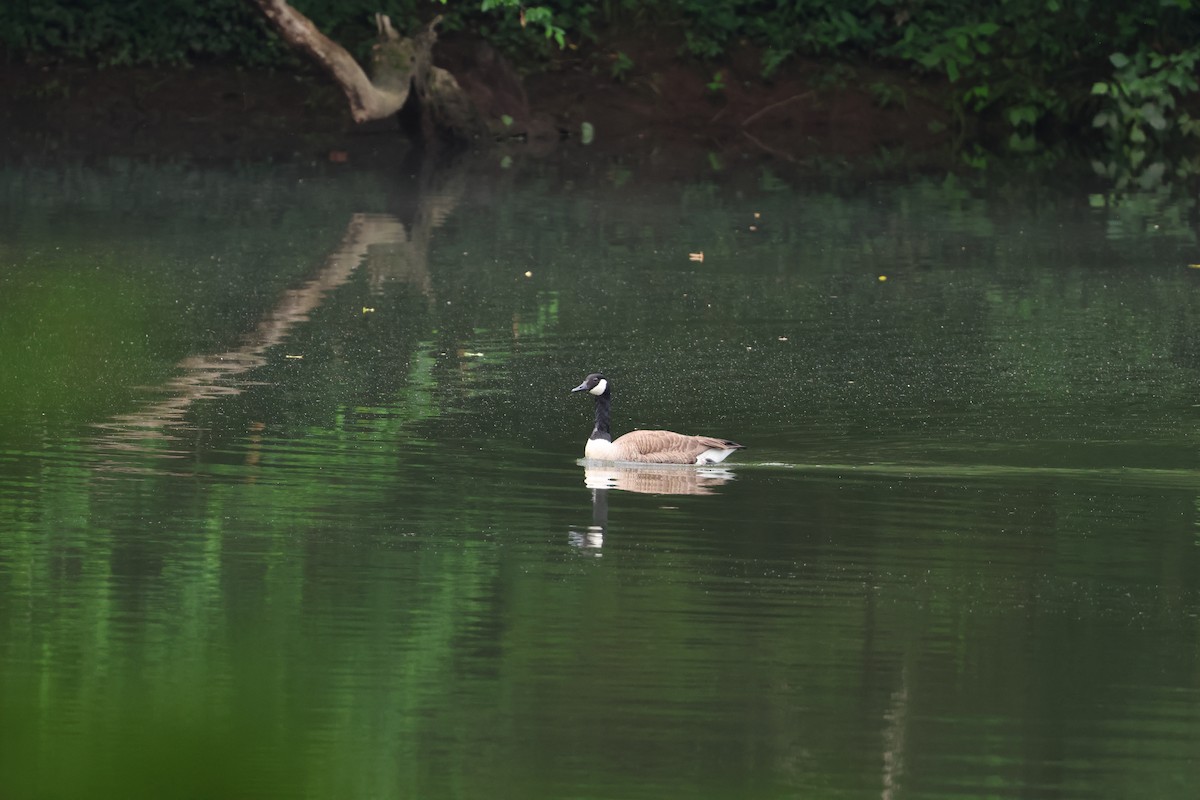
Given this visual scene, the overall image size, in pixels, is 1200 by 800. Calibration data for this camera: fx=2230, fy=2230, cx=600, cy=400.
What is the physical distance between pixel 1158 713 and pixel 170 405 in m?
7.19

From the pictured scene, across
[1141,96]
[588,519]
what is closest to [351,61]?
[1141,96]

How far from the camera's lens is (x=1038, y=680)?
6984mm

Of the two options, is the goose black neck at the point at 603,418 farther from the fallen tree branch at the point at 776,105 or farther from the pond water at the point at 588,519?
the fallen tree branch at the point at 776,105

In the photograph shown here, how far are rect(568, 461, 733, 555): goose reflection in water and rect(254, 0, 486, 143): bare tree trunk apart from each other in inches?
731

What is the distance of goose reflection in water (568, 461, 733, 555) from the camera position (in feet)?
34.4

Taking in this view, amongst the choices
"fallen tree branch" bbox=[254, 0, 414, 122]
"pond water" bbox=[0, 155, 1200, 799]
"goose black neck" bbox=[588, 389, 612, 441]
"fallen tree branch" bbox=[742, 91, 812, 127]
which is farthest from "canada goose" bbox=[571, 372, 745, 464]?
"fallen tree branch" bbox=[742, 91, 812, 127]

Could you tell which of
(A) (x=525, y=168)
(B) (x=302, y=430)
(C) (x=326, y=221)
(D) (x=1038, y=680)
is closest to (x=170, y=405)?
(B) (x=302, y=430)

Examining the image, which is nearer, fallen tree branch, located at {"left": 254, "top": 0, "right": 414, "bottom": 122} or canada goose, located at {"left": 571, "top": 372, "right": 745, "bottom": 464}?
canada goose, located at {"left": 571, "top": 372, "right": 745, "bottom": 464}

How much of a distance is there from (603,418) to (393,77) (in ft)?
63.6

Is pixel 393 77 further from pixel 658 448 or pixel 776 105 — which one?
pixel 658 448

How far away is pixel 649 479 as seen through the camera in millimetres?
10875

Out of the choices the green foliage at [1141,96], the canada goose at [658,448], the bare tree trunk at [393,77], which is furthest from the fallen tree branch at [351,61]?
the canada goose at [658,448]

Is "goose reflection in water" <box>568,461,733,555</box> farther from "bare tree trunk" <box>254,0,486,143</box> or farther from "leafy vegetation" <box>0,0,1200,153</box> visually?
"leafy vegetation" <box>0,0,1200,153</box>

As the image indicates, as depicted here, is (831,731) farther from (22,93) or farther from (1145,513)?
(22,93)
